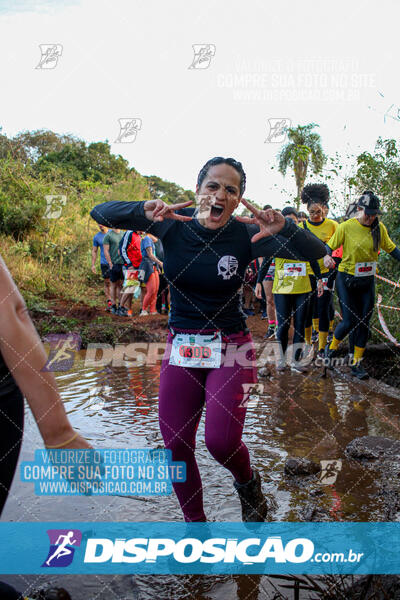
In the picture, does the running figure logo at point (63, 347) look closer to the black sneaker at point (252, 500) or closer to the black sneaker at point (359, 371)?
the black sneaker at point (359, 371)

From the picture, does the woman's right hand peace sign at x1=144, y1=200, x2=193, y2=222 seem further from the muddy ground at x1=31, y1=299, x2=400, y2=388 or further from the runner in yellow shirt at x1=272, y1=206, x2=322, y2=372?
the muddy ground at x1=31, y1=299, x2=400, y2=388

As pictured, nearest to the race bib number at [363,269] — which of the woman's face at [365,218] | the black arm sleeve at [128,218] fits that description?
the woman's face at [365,218]

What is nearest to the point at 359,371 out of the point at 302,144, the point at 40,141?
the point at 302,144

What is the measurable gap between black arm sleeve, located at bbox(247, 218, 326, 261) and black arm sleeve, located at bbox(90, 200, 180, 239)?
0.48 m

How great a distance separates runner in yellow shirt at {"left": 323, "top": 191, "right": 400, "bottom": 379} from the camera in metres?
6.14

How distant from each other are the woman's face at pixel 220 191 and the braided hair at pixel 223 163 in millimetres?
21

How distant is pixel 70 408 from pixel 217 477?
2.16 m

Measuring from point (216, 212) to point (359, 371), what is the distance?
444cm

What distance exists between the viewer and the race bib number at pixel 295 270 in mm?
6641

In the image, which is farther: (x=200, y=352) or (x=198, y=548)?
(x=198, y=548)

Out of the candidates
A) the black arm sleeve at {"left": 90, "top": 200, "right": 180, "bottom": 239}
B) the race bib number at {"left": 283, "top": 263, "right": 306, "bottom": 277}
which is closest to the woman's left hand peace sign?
the black arm sleeve at {"left": 90, "top": 200, "right": 180, "bottom": 239}

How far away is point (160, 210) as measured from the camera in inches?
102

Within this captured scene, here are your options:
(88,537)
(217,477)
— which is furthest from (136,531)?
(217,477)

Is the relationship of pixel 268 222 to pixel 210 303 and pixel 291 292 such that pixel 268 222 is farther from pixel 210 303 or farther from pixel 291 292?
pixel 291 292
